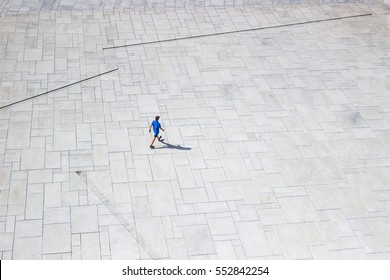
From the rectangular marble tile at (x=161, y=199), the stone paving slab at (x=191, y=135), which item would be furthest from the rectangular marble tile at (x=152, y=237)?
the rectangular marble tile at (x=161, y=199)

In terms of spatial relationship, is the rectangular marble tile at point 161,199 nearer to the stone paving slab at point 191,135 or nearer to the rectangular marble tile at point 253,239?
the stone paving slab at point 191,135

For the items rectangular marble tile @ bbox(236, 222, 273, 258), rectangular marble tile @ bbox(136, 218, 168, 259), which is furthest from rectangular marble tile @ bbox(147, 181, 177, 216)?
rectangular marble tile @ bbox(236, 222, 273, 258)

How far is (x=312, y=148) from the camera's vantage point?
12617mm

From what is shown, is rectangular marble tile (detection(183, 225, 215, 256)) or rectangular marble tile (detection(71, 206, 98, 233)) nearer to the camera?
rectangular marble tile (detection(183, 225, 215, 256))

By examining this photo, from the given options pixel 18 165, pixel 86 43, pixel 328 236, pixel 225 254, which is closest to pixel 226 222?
pixel 225 254

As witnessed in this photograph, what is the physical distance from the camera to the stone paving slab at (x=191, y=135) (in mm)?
10180

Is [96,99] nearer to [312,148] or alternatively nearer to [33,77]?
[33,77]

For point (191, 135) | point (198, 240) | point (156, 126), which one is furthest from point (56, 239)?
point (191, 135)

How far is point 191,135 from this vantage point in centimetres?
1266

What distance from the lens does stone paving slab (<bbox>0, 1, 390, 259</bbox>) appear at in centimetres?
1018

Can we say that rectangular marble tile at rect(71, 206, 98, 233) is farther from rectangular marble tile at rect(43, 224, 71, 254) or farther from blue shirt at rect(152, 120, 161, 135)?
blue shirt at rect(152, 120, 161, 135)

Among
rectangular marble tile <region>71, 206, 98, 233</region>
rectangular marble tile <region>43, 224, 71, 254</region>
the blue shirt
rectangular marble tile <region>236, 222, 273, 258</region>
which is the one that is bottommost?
rectangular marble tile <region>43, 224, 71, 254</region>
